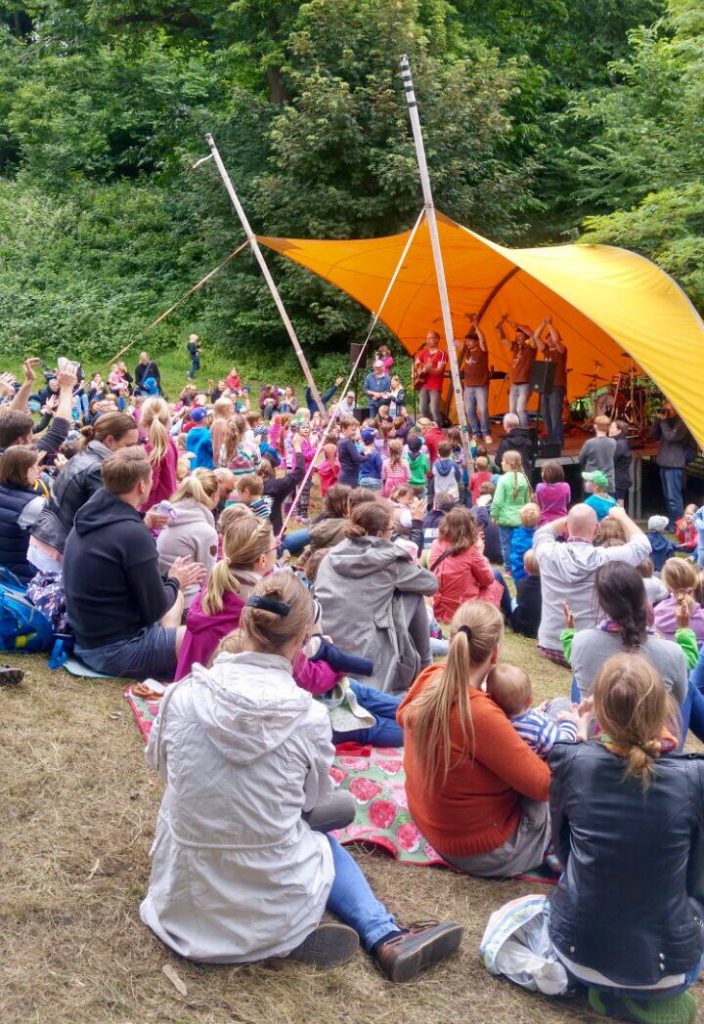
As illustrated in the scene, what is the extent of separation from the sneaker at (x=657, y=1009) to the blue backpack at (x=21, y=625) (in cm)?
305

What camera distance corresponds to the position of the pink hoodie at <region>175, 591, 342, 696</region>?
4.27 meters

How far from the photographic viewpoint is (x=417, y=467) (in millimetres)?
11727

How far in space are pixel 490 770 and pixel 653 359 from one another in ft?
27.5

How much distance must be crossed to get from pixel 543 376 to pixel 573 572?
8401mm

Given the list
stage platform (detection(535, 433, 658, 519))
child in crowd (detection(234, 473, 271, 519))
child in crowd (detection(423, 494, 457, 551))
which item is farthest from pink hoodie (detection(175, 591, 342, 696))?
stage platform (detection(535, 433, 658, 519))

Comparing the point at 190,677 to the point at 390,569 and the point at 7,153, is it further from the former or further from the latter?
the point at 7,153

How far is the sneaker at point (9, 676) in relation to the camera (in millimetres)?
4688

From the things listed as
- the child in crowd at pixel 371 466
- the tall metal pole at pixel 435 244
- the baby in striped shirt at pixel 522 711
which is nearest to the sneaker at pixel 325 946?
the baby in striped shirt at pixel 522 711

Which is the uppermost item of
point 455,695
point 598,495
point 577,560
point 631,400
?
point 455,695

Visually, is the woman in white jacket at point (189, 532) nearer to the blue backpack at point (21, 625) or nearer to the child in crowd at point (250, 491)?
the blue backpack at point (21, 625)

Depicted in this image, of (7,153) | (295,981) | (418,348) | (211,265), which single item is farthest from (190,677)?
(7,153)

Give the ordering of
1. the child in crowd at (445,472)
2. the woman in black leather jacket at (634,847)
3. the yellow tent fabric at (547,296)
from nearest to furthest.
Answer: the woman in black leather jacket at (634,847) < the child in crowd at (445,472) < the yellow tent fabric at (547,296)

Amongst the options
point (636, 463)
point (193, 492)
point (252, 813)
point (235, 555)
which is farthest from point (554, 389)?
point (252, 813)

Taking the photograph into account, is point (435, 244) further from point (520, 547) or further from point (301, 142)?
point (301, 142)
